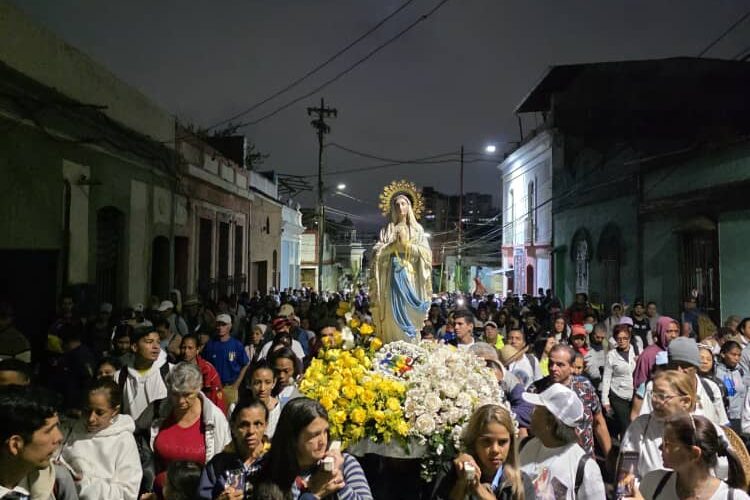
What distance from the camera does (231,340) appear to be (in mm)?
7441

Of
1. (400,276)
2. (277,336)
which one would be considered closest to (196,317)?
(277,336)

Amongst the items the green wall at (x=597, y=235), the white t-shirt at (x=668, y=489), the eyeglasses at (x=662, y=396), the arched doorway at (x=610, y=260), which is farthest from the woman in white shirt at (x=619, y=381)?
the arched doorway at (x=610, y=260)

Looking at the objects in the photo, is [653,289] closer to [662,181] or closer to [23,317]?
[662,181]

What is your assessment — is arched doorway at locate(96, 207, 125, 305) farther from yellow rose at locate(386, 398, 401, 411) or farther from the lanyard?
the lanyard

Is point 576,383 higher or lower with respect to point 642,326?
lower

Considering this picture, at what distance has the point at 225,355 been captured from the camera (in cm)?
722

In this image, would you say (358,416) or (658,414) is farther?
(358,416)

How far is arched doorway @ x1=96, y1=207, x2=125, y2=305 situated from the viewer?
11961 millimetres

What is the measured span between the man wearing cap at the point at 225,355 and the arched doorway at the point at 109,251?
18.4ft

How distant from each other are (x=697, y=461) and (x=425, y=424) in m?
1.91

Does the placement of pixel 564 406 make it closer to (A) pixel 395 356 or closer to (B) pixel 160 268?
(A) pixel 395 356

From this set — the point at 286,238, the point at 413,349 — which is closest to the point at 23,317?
the point at 413,349

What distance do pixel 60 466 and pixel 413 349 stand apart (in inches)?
134

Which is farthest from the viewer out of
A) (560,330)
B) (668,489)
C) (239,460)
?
(560,330)
